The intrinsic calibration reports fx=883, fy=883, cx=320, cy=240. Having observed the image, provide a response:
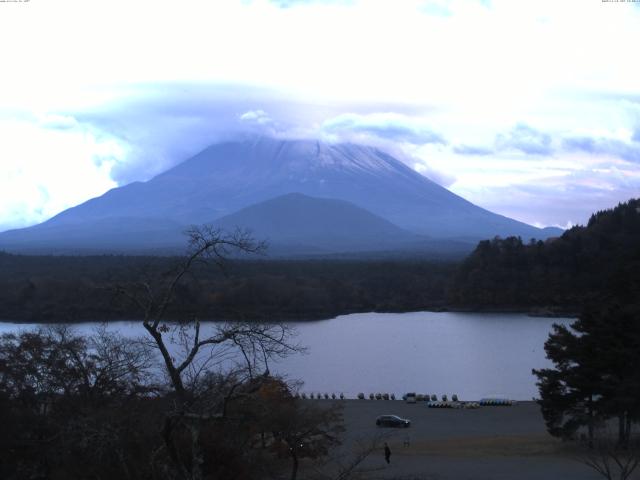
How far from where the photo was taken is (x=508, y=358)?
1103 inches

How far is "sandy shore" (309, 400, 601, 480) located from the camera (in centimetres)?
1123

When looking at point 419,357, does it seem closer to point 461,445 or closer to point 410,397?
point 410,397

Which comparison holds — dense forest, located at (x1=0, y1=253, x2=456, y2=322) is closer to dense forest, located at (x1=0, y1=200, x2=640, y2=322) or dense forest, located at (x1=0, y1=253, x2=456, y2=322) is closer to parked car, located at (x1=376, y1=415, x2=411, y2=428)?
dense forest, located at (x1=0, y1=200, x2=640, y2=322)

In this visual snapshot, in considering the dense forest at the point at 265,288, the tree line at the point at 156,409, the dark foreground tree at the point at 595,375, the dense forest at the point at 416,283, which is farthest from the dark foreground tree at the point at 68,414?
the dense forest at the point at 416,283

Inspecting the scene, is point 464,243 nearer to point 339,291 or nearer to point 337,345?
point 339,291

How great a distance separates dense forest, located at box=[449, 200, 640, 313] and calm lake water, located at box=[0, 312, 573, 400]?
8412 millimetres

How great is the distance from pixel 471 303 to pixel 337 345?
70.8ft

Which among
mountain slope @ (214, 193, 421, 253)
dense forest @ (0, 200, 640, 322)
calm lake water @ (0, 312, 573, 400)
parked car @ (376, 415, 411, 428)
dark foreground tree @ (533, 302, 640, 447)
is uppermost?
mountain slope @ (214, 193, 421, 253)

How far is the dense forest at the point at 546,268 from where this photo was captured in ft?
165

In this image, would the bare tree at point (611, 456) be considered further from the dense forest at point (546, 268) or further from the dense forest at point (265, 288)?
the dense forest at point (546, 268)

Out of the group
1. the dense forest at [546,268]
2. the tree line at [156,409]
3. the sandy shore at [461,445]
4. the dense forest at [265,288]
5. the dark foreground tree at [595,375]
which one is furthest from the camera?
the dense forest at [546,268]

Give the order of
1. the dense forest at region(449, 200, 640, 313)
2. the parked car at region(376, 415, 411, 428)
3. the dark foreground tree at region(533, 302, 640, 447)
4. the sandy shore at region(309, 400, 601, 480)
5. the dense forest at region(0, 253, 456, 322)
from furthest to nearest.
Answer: the dense forest at region(449, 200, 640, 313)
the dense forest at region(0, 253, 456, 322)
the parked car at region(376, 415, 411, 428)
the dark foreground tree at region(533, 302, 640, 447)
the sandy shore at region(309, 400, 601, 480)

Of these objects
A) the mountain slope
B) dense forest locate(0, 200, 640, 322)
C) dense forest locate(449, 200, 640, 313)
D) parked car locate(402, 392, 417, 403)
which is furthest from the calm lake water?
the mountain slope

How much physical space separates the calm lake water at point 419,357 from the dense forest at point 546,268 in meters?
8.41
